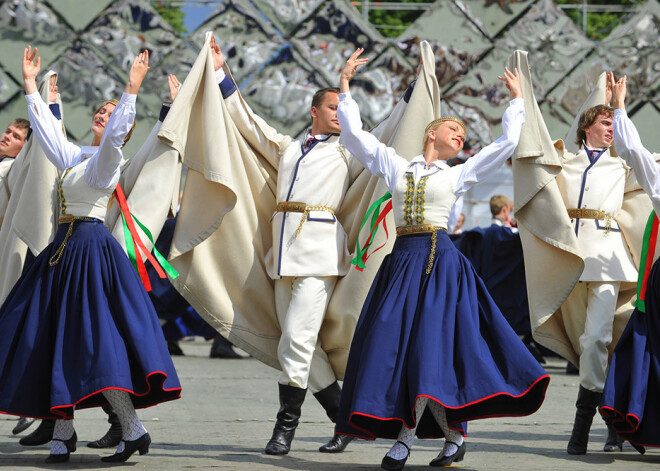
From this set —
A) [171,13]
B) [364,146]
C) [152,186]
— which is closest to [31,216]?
[152,186]

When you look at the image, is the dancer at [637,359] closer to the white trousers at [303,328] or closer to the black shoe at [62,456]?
the white trousers at [303,328]

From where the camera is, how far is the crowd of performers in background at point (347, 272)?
4.38 meters

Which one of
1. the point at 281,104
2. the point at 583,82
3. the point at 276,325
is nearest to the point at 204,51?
the point at 276,325

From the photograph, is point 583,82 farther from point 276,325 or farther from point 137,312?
point 137,312

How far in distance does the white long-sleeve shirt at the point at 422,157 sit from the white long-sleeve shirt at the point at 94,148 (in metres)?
0.99

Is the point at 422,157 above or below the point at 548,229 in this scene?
above

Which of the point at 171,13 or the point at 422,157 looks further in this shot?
the point at 171,13

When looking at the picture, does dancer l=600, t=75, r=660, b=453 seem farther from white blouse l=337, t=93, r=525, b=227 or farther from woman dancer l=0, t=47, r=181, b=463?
woman dancer l=0, t=47, r=181, b=463

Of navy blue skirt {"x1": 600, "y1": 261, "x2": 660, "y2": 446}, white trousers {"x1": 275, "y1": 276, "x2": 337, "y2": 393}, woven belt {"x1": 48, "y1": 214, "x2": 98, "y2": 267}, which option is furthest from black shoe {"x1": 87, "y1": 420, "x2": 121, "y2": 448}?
navy blue skirt {"x1": 600, "y1": 261, "x2": 660, "y2": 446}

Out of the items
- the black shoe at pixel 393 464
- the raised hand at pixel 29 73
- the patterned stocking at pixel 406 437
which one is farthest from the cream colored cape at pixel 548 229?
the raised hand at pixel 29 73

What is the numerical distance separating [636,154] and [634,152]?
0.01 metres

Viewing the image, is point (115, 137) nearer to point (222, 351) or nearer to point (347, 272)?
point (347, 272)

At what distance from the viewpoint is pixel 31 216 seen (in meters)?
5.93

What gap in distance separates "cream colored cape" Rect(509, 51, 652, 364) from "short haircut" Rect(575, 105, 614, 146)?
129 mm
